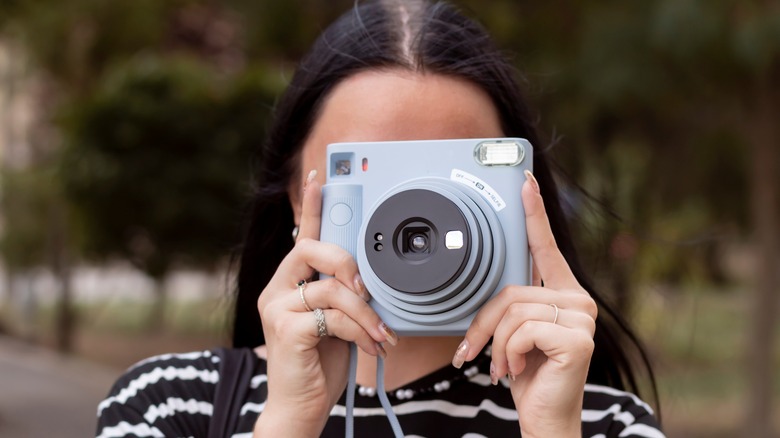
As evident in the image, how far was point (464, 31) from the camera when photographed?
5.99 feet

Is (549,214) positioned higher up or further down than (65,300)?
higher up

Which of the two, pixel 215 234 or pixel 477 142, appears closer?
pixel 477 142

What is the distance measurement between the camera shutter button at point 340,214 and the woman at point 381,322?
0.11 feet

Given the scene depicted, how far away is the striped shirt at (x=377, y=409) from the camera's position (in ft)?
5.30

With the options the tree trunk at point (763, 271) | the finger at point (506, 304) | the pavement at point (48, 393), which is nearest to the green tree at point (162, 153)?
the pavement at point (48, 393)

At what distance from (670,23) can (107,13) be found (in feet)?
20.3

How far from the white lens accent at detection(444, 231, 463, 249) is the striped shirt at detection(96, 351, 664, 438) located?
40cm

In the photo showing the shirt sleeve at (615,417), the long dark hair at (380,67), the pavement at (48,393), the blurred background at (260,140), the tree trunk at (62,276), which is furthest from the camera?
the tree trunk at (62,276)

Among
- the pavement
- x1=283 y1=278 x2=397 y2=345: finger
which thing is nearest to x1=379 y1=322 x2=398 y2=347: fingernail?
x1=283 y1=278 x2=397 y2=345: finger

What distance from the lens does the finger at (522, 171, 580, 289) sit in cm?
139

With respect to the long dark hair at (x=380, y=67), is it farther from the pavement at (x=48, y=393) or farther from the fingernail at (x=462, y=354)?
the pavement at (x=48, y=393)

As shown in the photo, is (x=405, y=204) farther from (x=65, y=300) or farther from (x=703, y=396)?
(x=65, y=300)

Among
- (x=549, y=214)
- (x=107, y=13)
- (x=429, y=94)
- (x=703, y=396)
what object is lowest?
(x=703, y=396)

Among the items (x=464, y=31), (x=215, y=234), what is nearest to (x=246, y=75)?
(x=215, y=234)
